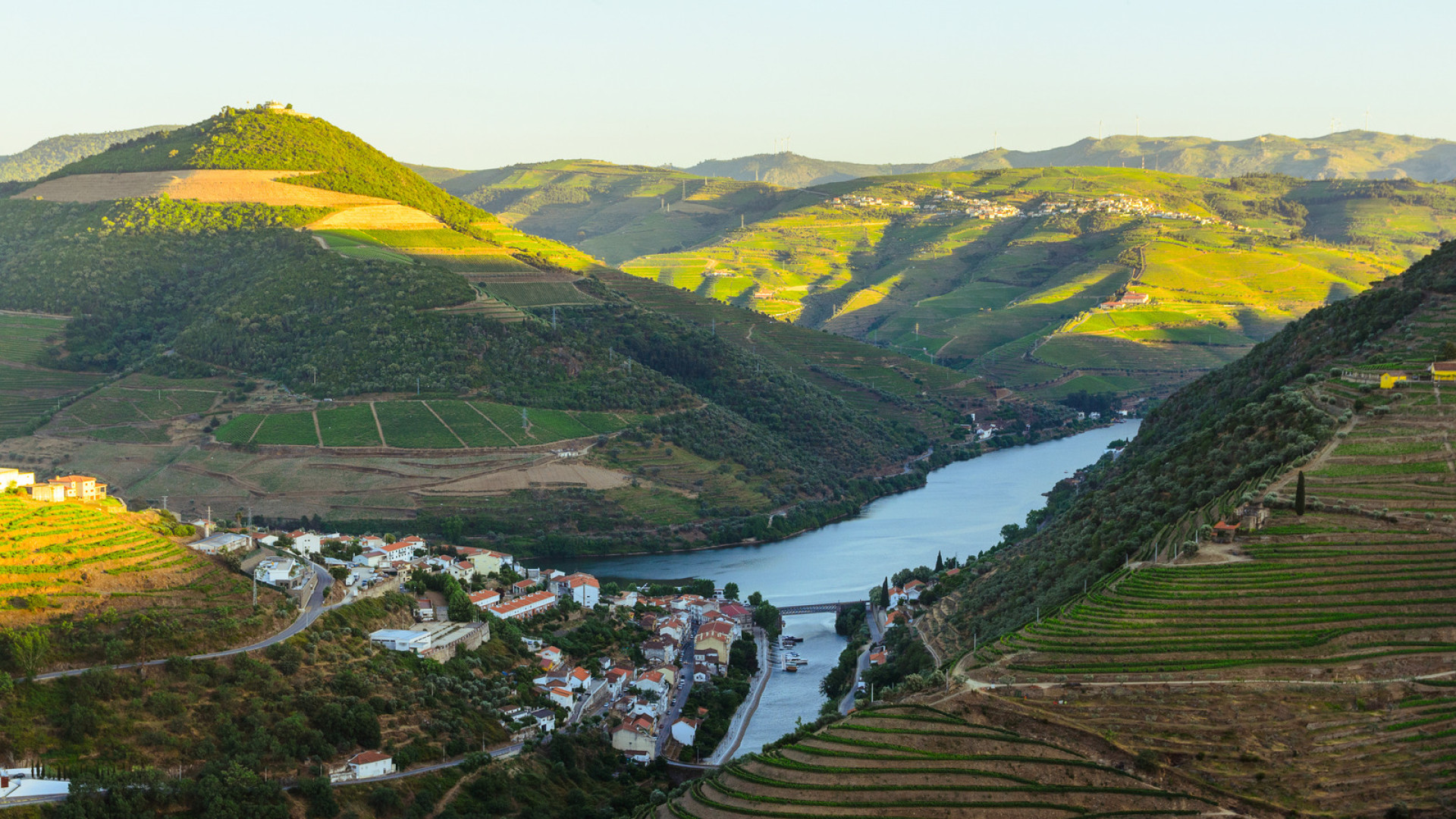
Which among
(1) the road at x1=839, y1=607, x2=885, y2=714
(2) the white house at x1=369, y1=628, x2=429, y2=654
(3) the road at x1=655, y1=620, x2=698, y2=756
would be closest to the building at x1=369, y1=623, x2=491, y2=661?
(2) the white house at x1=369, y1=628, x2=429, y2=654

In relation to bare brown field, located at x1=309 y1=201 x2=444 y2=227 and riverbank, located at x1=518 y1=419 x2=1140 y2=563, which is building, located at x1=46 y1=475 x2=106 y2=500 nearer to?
riverbank, located at x1=518 y1=419 x2=1140 y2=563

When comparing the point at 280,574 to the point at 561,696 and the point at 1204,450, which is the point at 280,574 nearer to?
the point at 561,696

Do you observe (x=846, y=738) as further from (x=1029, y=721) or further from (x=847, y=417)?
(x=847, y=417)

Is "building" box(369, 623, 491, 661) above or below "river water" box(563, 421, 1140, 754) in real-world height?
above

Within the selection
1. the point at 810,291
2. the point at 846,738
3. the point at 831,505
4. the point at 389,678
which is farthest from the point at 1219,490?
the point at 810,291

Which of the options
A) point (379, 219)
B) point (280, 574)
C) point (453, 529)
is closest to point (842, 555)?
point (453, 529)
